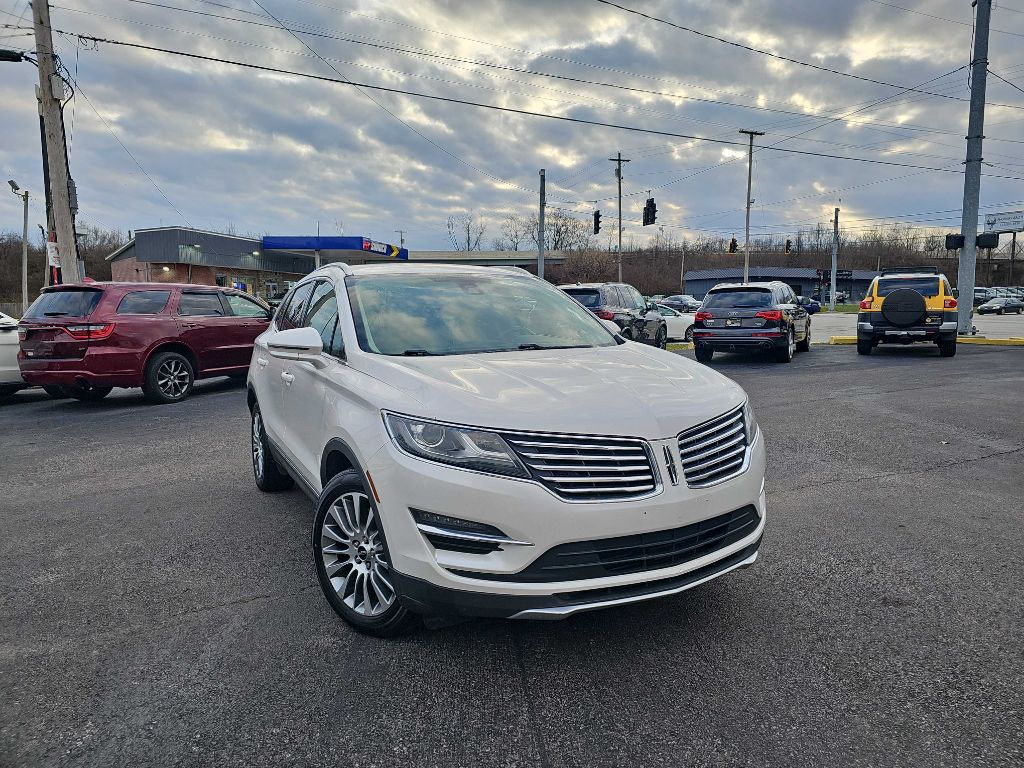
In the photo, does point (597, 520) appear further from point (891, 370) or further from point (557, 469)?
point (891, 370)

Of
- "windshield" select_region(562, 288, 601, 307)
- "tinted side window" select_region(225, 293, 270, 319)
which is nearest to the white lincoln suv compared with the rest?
"tinted side window" select_region(225, 293, 270, 319)

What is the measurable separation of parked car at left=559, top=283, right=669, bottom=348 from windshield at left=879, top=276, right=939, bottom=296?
5.06 m

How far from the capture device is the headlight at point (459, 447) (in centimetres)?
244

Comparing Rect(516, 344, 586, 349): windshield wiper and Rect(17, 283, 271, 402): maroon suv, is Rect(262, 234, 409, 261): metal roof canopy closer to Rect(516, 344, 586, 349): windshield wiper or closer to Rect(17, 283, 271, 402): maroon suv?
Rect(17, 283, 271, 402): maroon suv

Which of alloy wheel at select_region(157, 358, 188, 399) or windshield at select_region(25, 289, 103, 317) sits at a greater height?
windshield at select_region(25, 289, 103, 317)

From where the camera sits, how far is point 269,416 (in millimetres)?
4734

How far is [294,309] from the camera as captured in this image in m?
5.04

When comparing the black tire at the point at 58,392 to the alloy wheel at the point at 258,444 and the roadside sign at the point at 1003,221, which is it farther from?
the roadside sign at the point at 1003,221

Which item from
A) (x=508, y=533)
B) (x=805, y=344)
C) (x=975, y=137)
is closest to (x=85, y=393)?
(x=508, y=533)

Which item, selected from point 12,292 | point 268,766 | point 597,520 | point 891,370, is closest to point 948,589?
point 597,520

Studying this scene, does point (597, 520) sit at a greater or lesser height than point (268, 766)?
greater

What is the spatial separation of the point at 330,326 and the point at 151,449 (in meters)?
4.15

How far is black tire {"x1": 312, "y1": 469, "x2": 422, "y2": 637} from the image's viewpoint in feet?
9.27

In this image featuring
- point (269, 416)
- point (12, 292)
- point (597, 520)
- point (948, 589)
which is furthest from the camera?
point (12, 292)
